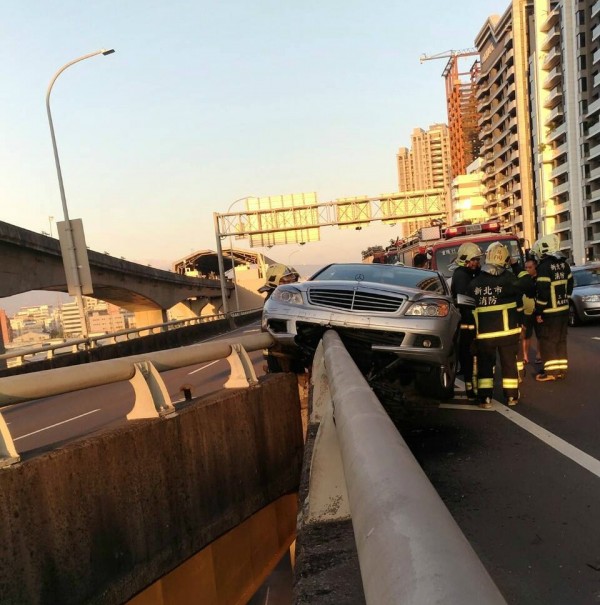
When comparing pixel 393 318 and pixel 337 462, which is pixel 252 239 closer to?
pixel 393 318

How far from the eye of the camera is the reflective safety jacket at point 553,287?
958 centimetres

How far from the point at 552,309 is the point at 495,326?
2.41 metres

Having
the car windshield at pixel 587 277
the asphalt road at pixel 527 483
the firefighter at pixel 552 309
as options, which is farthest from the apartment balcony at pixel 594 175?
the asphalt road at pixel 527 483

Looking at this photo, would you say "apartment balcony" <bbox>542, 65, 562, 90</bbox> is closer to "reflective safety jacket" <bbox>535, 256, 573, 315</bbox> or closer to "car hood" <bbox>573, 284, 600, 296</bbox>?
"car hood" <bbox>573, 284, 600, 296</bbox>

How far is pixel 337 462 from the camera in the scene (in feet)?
10.3

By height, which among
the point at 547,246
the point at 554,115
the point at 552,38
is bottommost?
Result: the point at 547,246

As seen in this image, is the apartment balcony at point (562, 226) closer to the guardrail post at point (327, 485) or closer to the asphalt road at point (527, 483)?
the asphalt road at point (527, 483)

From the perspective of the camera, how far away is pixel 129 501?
12.0 feet

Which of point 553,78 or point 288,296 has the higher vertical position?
point 553,78

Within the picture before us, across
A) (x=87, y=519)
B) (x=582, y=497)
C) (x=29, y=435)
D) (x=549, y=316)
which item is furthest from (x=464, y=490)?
(x=29, y=435)

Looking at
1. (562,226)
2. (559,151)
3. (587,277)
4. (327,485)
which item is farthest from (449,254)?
(562,226)

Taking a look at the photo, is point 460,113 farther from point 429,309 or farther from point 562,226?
point 429,309

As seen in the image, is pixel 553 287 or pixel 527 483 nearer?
pixel 527 483

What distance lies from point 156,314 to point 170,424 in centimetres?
5341
